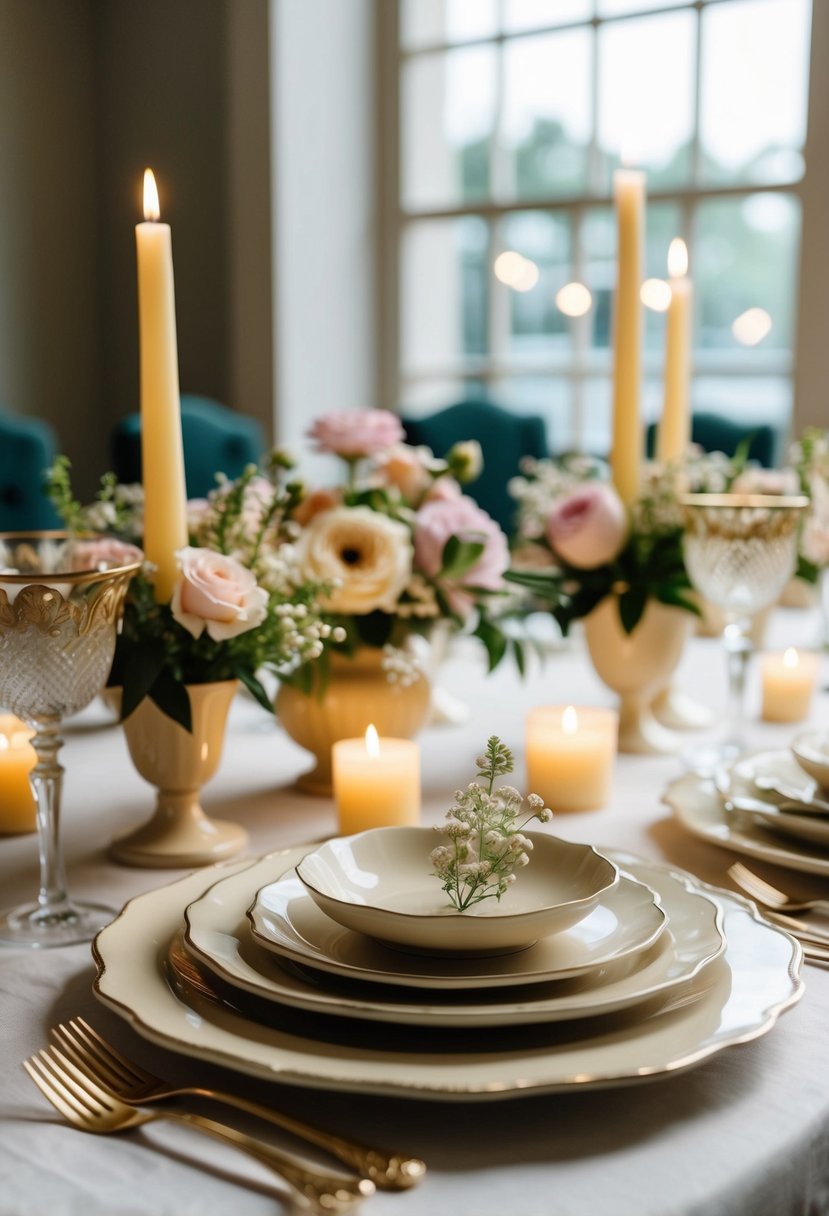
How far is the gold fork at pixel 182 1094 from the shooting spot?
1.46 feet

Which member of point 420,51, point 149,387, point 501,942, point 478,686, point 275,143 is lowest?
point 478,686

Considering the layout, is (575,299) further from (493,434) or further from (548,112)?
(493,434)

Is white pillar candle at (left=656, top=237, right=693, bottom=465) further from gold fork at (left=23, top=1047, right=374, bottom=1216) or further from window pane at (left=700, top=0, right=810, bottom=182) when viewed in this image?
window pane at (left=700, top=0, right=810, bottom=182)

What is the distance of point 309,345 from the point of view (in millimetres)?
4004

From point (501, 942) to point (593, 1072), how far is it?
3.0 inches

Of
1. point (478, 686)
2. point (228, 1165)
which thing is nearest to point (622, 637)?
point (478, 686)

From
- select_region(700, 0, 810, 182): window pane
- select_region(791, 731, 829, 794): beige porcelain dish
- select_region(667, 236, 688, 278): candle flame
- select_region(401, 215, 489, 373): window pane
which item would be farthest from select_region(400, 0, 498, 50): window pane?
select_region(791, 731, 829, 794): beige porcelain dish

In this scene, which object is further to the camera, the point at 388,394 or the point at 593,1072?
the point at 388,394

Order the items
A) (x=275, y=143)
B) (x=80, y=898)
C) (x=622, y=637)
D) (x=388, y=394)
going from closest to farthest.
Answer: (x=80, y=898)
(x=622, y=637)
(x=275, y=143)
(x=388, y=394)

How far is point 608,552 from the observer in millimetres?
1142

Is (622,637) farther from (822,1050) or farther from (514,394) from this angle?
(514,394)

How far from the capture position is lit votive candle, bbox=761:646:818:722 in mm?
1262

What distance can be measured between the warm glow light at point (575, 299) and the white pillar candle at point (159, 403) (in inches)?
123

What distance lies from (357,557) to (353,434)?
146mm
